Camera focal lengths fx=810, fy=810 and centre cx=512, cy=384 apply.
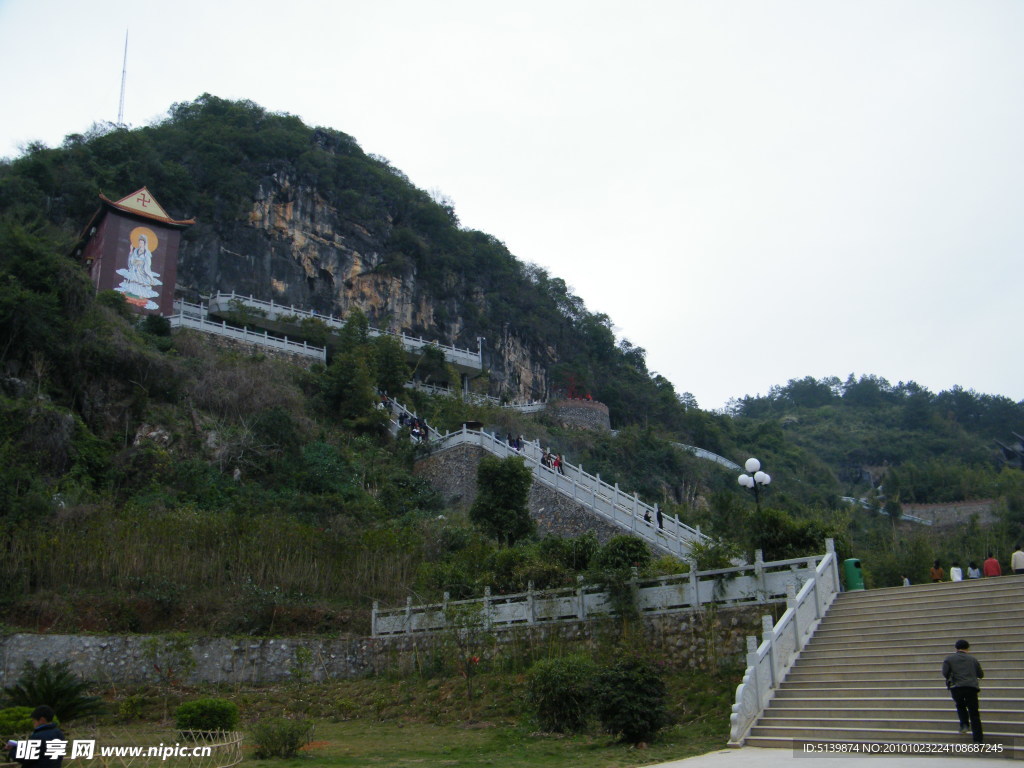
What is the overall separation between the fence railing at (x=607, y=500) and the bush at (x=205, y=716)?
32.1ft

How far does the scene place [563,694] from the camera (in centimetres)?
1116

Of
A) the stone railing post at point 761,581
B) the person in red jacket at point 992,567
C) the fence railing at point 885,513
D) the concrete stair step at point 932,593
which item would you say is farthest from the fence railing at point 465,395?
the concrete stair step at point 932,593

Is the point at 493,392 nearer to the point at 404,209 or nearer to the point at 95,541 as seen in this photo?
the point at 404,209

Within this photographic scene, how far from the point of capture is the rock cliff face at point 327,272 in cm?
4325

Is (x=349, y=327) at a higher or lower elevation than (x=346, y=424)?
higher

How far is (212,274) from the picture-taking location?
42562 mm

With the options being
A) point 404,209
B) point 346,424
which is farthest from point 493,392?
point 346,424

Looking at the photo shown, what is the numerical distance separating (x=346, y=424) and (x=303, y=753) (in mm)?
20439

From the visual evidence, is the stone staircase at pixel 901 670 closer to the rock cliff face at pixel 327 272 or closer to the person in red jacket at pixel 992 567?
the person in red jacket at pixel 992 567

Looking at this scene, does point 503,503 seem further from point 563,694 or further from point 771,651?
point 771,651

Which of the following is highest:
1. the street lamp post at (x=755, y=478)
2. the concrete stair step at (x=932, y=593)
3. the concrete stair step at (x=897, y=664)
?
the street lamp post at (x=755, y=478)

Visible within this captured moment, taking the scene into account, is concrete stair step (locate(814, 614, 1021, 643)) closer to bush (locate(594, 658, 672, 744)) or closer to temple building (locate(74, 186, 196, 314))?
bush (locate(594, 658, 672, 744))

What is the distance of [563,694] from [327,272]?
38.7 m

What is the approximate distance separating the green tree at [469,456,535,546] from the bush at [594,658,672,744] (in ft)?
36.0
